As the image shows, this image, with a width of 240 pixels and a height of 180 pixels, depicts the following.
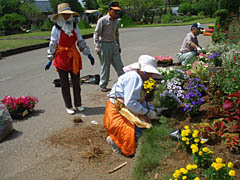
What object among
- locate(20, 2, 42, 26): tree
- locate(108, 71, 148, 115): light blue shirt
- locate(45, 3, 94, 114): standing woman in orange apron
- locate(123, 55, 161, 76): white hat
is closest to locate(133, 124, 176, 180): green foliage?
locate(108, 71, 148, 115): light blue shirt

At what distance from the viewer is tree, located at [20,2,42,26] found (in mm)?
54434

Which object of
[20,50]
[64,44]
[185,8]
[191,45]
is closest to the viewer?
[64,44]

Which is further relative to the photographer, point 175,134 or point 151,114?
point 151,114

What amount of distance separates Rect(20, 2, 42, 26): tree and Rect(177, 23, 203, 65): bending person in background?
52.8 m

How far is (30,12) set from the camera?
55156mm

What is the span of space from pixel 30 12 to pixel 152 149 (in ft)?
190

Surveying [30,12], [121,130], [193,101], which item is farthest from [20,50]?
[30,12]

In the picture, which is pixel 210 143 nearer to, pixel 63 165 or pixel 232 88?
pixel 232 88

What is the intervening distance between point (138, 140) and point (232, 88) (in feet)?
5.11

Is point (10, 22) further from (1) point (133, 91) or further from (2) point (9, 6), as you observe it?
(1) point (133, 91)

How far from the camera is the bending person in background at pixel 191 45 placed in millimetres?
7539

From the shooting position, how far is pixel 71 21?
5234 millimetres

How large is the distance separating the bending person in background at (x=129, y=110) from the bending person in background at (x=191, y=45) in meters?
4.04

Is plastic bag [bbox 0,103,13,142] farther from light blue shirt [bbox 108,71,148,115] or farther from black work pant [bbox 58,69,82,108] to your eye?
light blue shirt [bbox 108,71,148,115]
